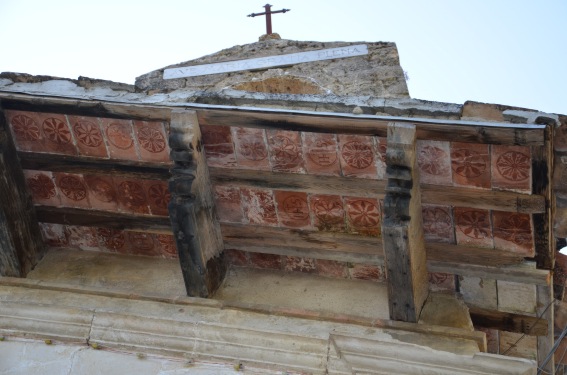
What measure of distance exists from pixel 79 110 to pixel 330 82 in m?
2.84

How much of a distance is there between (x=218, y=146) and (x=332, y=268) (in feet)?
3.63

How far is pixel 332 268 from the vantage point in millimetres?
5941

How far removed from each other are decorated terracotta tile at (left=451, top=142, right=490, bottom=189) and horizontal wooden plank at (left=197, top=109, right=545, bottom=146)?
0.08 meters

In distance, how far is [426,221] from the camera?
5512mm

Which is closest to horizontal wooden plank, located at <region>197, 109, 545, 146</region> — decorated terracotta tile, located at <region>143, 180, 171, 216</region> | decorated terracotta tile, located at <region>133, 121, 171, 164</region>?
decorated terracotta tile, located at <region>133, 121, 171, 164</region>

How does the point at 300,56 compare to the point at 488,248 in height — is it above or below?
above

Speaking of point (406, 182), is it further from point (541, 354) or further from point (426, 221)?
point (541, 354)

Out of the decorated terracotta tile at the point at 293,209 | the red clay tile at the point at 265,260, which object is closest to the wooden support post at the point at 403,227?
the decorated terracotta tile at the point at 293,209

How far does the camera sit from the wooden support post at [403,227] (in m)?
5.05

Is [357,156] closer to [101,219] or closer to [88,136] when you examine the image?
[88,136]

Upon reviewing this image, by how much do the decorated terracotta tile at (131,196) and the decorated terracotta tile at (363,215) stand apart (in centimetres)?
135

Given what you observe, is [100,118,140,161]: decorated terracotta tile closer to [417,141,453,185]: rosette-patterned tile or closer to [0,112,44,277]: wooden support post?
[0,112,44,277]: wooden support post

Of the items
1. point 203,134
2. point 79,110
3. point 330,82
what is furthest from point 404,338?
point 330,82

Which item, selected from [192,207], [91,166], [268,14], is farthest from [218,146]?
[268,14]
